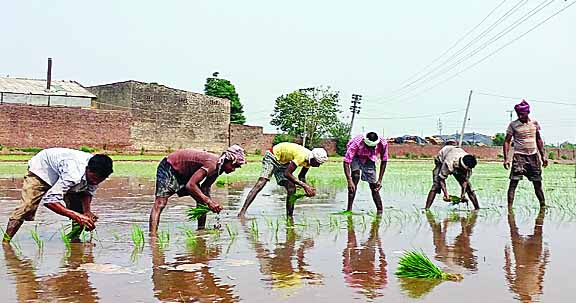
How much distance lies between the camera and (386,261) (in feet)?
20.0

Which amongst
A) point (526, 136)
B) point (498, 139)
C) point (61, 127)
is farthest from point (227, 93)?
point (526, 136)

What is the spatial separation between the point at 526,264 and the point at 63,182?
4329 millimetres

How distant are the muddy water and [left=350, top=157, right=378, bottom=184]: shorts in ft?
2.19

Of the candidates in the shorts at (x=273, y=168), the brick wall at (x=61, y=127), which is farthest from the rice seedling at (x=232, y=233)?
the brick wall at (x=61, y=127)

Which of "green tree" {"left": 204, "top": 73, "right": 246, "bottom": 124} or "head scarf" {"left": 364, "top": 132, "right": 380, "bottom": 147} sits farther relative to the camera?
"green tree" {"left": 204, "top": 73, "right": 246, "bottom": 124}

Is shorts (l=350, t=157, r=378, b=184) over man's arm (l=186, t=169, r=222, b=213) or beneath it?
over

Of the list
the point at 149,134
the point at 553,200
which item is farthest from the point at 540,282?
the point at 149,134

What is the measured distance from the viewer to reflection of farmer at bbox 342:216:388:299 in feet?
16.3

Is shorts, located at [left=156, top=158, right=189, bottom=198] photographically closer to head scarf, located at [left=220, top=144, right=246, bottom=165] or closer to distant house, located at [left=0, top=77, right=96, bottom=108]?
head scarf, located at [left=220, top=144, right=246, bottom=165]

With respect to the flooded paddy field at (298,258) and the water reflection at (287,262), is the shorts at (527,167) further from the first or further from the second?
the water reflection at (287,262)

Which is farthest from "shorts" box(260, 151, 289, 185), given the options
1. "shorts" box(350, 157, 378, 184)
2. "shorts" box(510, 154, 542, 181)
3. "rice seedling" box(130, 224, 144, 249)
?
"shorts" box(510, 154, 542, 181)

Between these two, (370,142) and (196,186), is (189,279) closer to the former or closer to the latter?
(196,186)

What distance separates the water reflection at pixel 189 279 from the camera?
4605mm

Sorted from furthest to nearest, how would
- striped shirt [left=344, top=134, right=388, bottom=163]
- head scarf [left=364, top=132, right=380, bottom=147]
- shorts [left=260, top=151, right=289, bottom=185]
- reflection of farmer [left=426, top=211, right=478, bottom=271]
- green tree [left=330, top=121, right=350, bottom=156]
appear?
green tree [left=330, top=121, right=350, bottom=156] < striped shirt [left=344, top=134, right=388, bottom=163] < head scarf [left=364, top=132, right=380, bottom=147] < shorts [left=260, top=151, right=289, bottom=185] < reflection of farmer [left=426, top=211, right=478, bottom=271]
